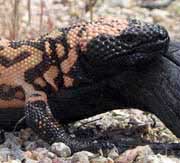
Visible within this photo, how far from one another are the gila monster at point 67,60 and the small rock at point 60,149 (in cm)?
5

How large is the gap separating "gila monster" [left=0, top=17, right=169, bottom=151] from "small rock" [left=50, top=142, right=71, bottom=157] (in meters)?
0.05

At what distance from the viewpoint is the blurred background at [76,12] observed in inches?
185

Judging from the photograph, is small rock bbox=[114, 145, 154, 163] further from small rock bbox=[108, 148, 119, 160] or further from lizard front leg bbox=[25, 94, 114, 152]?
lizard front leg bbox=[25, 94, 114, 152]


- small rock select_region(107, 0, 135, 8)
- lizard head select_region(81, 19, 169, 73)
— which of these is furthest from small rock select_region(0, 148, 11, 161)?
small rock select_region(107, 0, 135, 8)

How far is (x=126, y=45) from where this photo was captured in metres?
2.95

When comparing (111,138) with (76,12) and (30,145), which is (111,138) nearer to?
(30,145)

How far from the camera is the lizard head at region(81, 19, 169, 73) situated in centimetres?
291

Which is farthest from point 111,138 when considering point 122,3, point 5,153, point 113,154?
point 122,3

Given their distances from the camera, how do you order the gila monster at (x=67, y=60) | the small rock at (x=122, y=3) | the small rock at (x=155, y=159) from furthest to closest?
1. the small rock at (x=122, y=3)
2. the gila monster at (x=67, y=60)
3. the small rock at (x=155, y=159)

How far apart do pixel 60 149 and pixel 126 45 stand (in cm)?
58

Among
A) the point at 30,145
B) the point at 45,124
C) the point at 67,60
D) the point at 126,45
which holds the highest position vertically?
the point at 126,45

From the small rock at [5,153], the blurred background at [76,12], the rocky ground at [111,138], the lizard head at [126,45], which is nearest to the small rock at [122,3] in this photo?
the blurred background at [76,12]

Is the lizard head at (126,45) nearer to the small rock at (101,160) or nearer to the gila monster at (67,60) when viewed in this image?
the gila monster at (67,60)

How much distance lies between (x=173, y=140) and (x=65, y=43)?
2.36 ft
